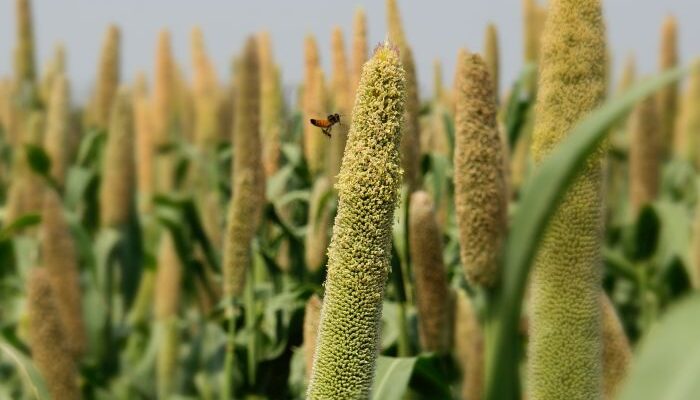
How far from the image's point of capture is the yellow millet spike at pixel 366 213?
1.70 meters

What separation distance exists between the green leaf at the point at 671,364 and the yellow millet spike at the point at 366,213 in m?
0.67

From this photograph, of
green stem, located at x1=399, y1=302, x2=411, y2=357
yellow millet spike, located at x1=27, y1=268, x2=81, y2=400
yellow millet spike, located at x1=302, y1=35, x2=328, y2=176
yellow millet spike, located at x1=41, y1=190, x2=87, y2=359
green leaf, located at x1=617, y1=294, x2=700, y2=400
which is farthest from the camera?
yellow millet spike, located at x1=41, y1=190, x2=87, y2=359

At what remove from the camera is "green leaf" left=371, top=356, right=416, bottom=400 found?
107 inches

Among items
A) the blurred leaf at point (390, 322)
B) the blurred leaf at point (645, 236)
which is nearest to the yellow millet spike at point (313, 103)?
the blurred leaf at point (390, 322)

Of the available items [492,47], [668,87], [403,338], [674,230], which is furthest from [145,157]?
[403,338]

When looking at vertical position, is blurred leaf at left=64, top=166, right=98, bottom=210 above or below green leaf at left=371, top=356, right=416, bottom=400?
above

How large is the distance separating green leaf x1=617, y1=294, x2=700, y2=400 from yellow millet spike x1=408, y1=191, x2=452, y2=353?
201 centimetres

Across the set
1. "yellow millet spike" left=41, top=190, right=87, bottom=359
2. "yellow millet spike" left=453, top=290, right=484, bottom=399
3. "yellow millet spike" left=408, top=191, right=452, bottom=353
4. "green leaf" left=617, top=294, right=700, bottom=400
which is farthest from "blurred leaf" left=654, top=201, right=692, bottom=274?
"green leaf" left=617, top=294, right=700, bottom=400

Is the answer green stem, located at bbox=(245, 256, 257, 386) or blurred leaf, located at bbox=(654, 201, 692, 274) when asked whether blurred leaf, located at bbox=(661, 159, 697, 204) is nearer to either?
blurred leaf, located at bbox=(654, 201, 692, 274)

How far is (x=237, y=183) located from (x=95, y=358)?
2.27 meters

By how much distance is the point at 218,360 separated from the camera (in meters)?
5.60

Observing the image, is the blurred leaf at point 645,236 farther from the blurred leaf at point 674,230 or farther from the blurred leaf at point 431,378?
the blurred leaf at point 431,378

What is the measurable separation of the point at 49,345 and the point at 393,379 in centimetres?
132

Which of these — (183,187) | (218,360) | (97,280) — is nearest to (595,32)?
(218,360)
